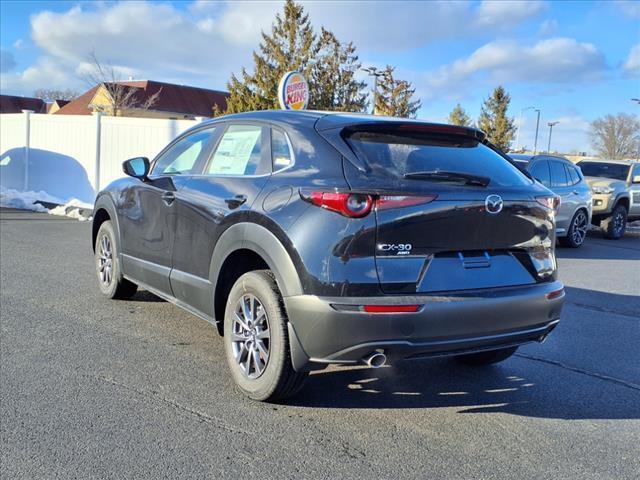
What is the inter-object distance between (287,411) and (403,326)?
38.6 inches

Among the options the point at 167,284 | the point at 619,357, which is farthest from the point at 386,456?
the point at 619,357

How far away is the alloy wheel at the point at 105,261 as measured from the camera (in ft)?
19.8

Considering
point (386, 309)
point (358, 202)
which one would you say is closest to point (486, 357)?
point (386, 309)

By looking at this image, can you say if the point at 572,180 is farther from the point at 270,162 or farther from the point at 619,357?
the point at 270,162

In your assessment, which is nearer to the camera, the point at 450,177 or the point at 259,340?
the point at 450,177

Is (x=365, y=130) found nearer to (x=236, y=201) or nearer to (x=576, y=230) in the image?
(x=236, y=201)

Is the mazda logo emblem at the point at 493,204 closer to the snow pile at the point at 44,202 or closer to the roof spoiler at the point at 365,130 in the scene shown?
the roof spoiler at the point at 365,130

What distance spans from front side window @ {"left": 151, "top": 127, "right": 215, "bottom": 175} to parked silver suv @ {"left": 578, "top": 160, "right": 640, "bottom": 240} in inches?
453

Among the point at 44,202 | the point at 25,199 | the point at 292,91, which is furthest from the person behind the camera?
the point at 44,202

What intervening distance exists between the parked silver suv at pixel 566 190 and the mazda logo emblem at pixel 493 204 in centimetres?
802

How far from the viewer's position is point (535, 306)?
11.9ft

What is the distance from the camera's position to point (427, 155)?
3672 millimetres

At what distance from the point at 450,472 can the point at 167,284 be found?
2645 millimetres

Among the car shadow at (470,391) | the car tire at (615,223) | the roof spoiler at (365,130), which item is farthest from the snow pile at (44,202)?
the car tire at (615,223)
